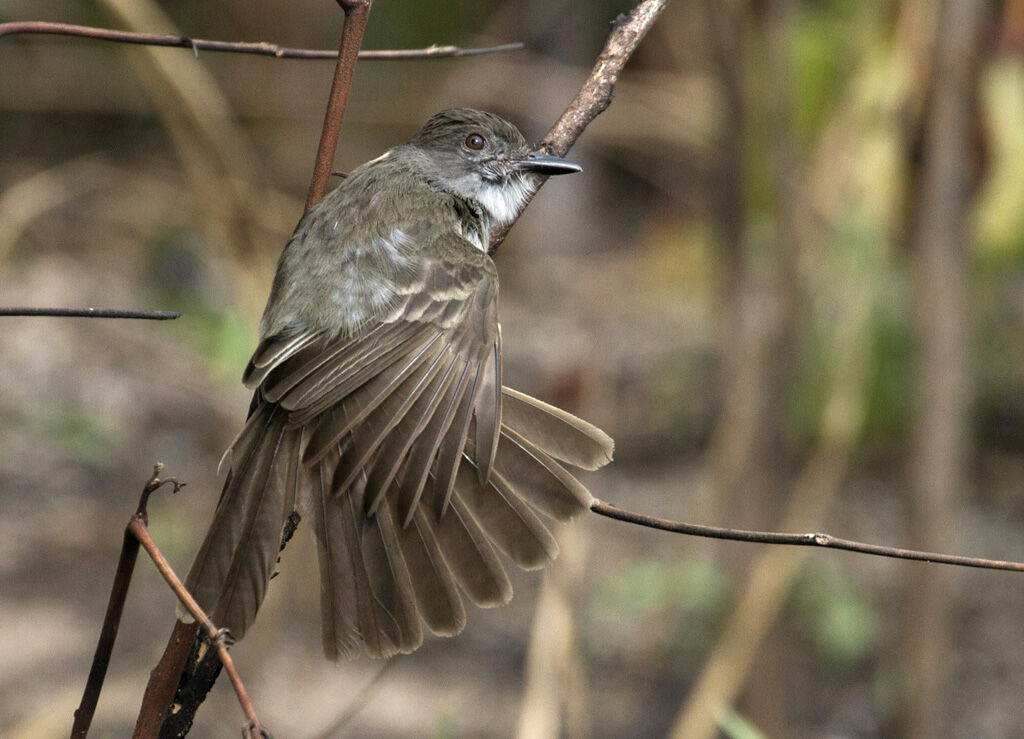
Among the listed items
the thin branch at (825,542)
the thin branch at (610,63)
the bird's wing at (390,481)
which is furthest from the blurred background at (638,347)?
the thin branch at (610,63)

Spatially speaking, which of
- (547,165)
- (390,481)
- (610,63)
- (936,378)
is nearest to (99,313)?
(390,481)

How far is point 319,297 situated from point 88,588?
3.16 meters

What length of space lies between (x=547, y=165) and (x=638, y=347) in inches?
174

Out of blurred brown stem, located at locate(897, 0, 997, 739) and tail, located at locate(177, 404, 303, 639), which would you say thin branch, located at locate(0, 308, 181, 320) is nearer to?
tail, located at locate(177, 404, 303, 639)

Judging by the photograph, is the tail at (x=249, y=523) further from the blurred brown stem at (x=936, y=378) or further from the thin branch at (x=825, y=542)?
the blurred brown stem at (x=936, y=378)

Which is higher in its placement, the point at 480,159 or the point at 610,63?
the point at 480,159

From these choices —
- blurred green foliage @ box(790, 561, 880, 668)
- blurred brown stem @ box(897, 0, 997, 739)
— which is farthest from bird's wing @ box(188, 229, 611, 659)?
blurred green foliage @ box(790, 561, 880, 668)

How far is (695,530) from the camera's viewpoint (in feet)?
5.01

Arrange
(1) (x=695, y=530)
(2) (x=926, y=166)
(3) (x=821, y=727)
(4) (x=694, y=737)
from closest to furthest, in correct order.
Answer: (1) (x=695, y=530) → (4) (x=694, y=737) → (2) (x=926, y=166) → (3) (x=821, y=727)

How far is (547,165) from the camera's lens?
2562mm

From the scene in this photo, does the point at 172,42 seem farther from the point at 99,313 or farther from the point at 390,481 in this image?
the point at 390,481

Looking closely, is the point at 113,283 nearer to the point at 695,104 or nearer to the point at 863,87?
the point at 695,104

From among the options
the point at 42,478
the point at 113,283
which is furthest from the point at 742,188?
the point at 113,283

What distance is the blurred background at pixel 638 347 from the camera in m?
3.74
